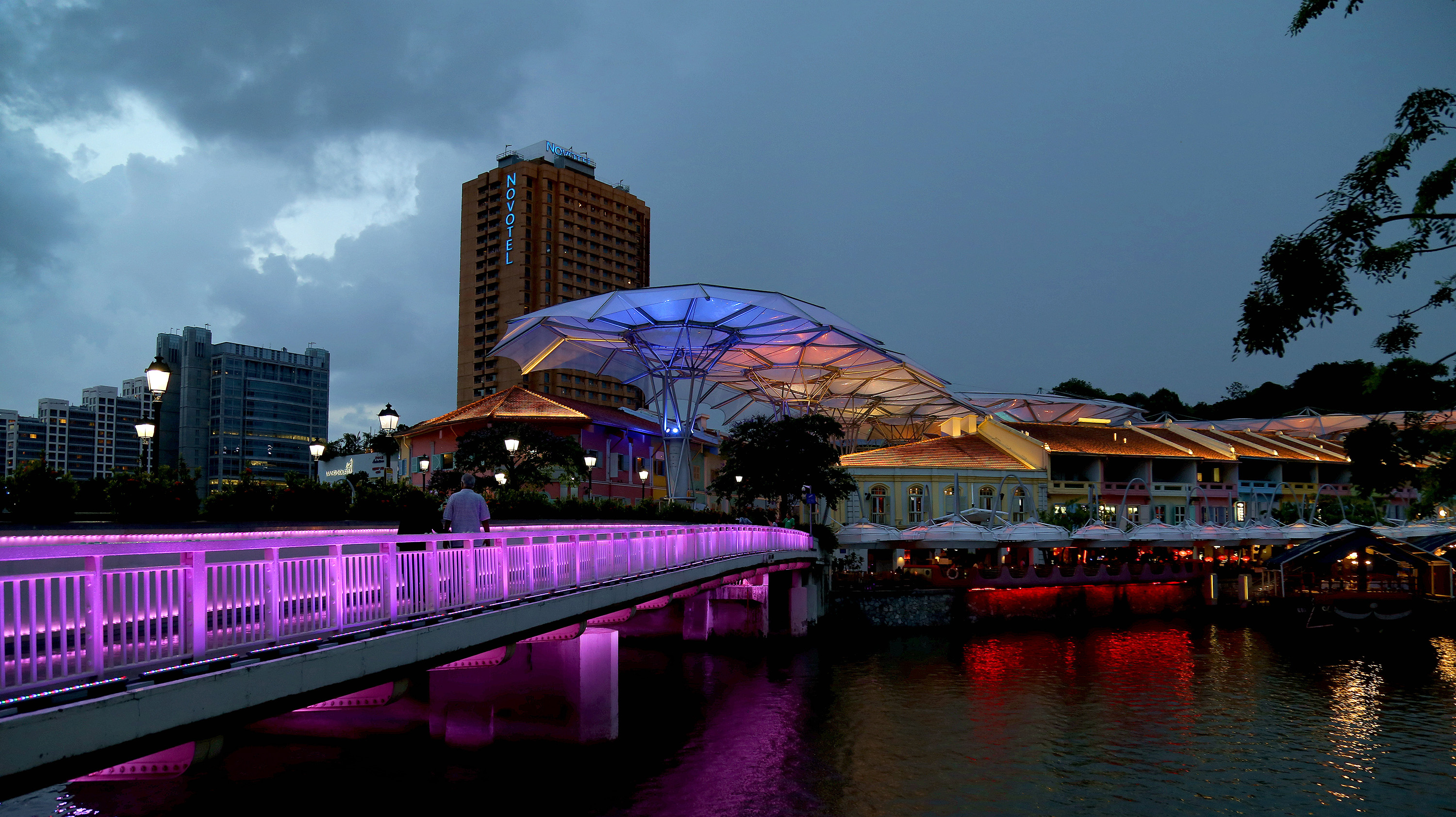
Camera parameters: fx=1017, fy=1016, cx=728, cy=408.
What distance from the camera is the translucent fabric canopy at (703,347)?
4919 cm

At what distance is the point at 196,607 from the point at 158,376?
9.44 meters

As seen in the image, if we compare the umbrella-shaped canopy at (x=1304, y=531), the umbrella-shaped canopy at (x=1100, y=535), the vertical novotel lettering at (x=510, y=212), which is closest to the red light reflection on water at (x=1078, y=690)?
the umbrella-shaped canopy at (x=1100, y=535)

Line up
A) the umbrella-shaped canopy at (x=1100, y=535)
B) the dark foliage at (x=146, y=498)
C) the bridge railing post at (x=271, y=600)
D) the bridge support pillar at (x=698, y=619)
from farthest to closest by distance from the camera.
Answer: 1. the umbrella-shaped canopy at (x=1100, y=535)
2. the bridge support pillar at (x=698, y=619)
3. the dark foliage at (x=146, y=498)
4. the bridge railing post at (x=271, y=600)

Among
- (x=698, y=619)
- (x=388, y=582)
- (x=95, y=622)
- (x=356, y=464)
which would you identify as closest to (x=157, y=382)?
(x=388, y=582)

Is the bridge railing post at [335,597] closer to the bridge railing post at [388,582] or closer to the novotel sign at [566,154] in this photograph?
the bridge railing post at [388,582]

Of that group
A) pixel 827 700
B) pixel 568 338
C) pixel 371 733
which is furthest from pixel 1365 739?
pixel 568 338

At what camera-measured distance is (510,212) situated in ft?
405

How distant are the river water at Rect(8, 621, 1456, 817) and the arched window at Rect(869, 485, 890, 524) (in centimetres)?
2885

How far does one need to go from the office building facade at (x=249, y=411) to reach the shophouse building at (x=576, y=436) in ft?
125

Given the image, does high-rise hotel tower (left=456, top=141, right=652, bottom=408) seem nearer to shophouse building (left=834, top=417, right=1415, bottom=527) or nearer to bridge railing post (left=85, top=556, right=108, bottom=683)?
shophouse building (left=834, top=417, right=1415, bottom=527)

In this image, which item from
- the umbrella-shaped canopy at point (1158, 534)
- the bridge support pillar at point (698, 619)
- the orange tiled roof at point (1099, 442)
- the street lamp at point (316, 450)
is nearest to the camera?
the street lamp at point (316, 450)

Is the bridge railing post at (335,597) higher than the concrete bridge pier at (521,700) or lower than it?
higher

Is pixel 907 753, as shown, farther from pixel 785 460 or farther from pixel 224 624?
pixel 785 460

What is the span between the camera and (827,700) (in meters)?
29.4
